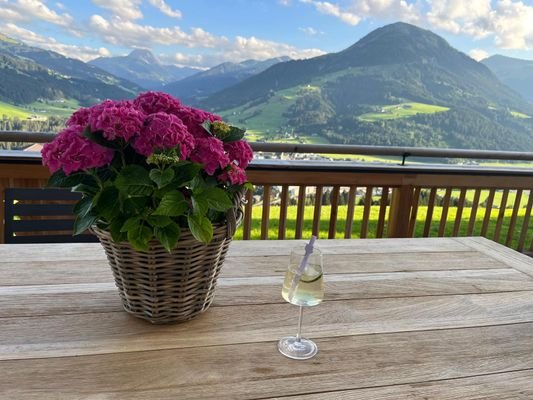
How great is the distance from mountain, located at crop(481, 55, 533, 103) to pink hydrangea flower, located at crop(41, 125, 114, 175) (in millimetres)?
5972

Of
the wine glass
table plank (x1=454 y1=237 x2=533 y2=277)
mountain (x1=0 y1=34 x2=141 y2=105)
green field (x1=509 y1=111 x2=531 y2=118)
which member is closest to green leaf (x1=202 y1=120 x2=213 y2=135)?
the wine glass

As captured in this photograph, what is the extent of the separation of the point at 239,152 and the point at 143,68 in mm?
4628

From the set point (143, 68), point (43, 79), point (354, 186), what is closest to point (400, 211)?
point (354, 186)

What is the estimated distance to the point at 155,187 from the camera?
77 cm

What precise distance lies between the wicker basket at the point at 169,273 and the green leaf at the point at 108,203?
71 millimetres

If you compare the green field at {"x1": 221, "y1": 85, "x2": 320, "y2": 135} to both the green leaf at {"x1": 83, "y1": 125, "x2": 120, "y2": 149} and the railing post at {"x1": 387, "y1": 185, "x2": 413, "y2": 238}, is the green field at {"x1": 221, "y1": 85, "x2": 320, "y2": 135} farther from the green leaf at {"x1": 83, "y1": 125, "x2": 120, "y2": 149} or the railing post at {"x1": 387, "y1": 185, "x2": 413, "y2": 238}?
the green leaf at {"x1": 83, "y1": 125, "x2": 120, "y2": 149}

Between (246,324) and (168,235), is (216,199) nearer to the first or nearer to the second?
(168,235)

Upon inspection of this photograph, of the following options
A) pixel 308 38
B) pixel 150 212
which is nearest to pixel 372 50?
pixel 308 38

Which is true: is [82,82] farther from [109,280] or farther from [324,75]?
[109,280]

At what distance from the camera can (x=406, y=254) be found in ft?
4.97

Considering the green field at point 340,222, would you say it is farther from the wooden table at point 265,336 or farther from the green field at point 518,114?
the wooden table at point 265,336

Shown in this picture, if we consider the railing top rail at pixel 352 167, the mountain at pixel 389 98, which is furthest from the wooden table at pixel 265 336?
the mountain at pixel 389 98

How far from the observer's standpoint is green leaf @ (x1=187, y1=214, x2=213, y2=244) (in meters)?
0.80

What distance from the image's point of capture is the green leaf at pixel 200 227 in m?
0.80
